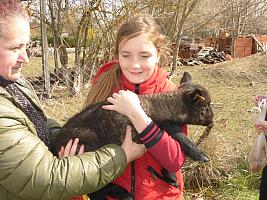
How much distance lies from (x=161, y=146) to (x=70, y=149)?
0.60 metres

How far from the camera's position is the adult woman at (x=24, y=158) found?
6.06 feet

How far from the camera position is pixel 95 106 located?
2855 millimetres

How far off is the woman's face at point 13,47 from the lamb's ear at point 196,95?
4.79ft

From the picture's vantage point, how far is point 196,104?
314 centimetres

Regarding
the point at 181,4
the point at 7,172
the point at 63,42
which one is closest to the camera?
the point at 7,172

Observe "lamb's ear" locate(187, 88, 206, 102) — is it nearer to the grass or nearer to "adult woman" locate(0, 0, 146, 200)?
"adult woman" locate(0, 0, 146, 200)

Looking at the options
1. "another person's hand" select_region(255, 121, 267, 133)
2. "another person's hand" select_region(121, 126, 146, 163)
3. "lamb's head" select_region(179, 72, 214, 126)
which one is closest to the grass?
"another person's hand" select_region(255, 121, 267, 133)

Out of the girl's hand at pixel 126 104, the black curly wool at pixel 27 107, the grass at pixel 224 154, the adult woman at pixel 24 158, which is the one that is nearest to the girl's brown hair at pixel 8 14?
the adult woman at pixel 24 158

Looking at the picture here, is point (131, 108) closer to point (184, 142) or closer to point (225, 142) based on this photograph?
point (184, 142)

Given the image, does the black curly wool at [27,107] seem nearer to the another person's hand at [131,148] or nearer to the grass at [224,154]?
the another person's hand at [131,148]

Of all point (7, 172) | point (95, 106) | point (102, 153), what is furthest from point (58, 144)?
point (7, 172)

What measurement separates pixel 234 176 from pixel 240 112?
16.0 feet

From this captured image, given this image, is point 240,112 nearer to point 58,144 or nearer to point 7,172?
point 58,144

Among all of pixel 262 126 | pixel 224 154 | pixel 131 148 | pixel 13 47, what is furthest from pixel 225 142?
pixel 13 47
